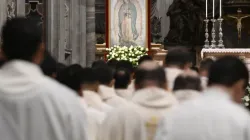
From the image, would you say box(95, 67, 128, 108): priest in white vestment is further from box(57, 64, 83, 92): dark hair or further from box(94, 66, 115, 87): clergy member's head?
box(57, 64, 83, 92): dark hair

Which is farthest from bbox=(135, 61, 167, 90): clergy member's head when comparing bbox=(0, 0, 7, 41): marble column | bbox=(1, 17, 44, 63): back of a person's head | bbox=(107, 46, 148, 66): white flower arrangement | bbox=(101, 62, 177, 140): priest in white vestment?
bbox=(107, 46, 148, 66): white flower arrangement

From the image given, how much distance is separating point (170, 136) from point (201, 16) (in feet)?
88.1

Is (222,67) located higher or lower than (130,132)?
higher

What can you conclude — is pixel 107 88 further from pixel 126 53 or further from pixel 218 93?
pixel 126 53

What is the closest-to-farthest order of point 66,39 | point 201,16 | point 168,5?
1. point 66,39
2. point 201,16
3. point 168,5

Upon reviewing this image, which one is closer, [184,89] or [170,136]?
[170,136]

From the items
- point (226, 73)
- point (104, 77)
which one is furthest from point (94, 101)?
point (226, 73)

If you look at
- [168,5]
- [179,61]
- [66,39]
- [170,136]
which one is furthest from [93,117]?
[168,5]

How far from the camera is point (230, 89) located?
5406 millimetres

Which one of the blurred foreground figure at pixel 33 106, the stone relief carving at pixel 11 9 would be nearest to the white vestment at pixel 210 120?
the blurred foreground figure at pixel 33 106

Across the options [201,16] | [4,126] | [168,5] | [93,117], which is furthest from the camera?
[168,5]

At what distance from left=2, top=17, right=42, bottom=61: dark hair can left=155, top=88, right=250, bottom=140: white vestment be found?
88 cm

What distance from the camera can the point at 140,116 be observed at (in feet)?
22.8

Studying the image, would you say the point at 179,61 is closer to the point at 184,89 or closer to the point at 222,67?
the point at 184,89
